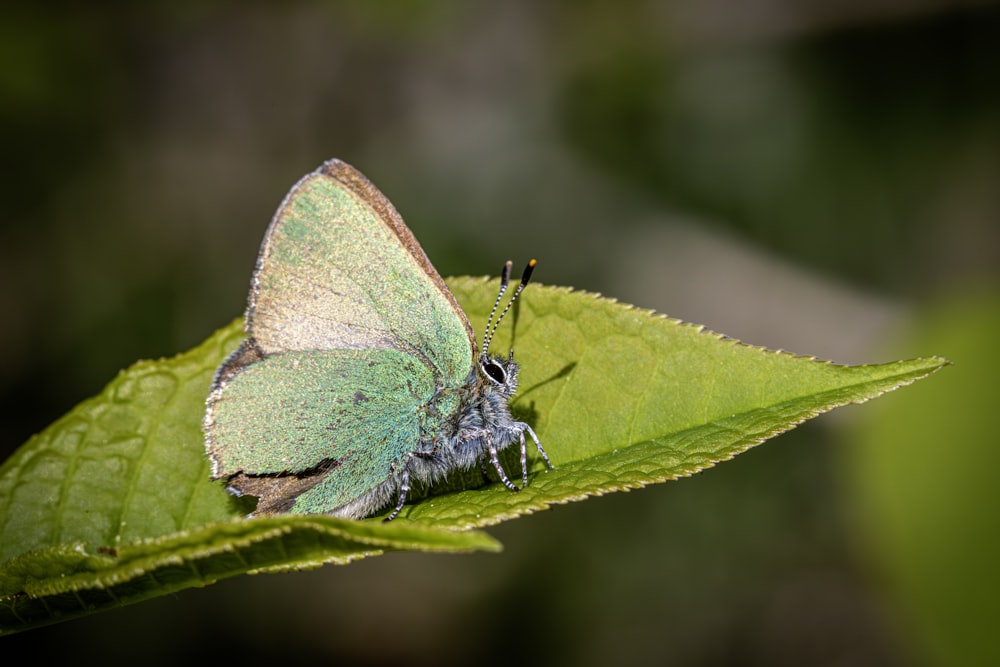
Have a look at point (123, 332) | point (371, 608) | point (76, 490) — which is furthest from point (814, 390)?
point (123, 332)

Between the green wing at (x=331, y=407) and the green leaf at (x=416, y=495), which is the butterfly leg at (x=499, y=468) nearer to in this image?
the green leaf at (x=416, y=495)

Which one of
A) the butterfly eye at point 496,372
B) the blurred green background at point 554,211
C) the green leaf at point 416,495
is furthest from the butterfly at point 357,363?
the blurred green background at point 554,211

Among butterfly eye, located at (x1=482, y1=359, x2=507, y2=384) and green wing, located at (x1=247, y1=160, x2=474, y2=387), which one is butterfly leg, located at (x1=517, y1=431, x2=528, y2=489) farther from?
green wing, located at (x1=247, y1=160, x2=474, y2=387)

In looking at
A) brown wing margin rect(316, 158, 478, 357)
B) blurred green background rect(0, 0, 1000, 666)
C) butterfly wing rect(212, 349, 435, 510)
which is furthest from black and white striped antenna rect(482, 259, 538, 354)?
blurred green background rect(0, 0, 1000, 666)

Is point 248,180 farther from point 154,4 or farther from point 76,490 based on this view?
point 76,490

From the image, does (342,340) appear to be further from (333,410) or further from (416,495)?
(416,495)
